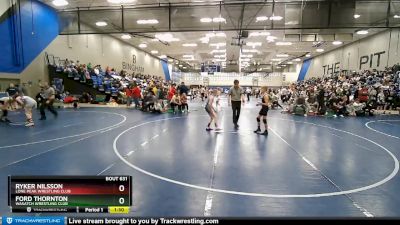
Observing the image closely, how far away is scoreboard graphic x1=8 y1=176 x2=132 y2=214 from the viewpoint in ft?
4.02

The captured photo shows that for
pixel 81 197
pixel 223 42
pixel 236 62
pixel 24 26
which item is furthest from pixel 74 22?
pixel 236 62

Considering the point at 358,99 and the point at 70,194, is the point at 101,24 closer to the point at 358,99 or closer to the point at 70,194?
the point at 358,99

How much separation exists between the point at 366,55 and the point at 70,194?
96.5ft

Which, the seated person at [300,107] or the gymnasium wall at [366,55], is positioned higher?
the gymnasium wall at [366,55]

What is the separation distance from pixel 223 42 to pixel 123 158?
23.2 metres

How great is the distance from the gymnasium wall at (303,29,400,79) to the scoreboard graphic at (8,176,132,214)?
82.2 ft

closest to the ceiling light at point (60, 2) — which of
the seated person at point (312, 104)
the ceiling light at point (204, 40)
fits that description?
the ceiling light at point (204, 40)

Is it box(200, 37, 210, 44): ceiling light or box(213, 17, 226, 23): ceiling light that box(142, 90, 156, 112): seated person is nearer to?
box(213, 17, 226, 23): ceiling light

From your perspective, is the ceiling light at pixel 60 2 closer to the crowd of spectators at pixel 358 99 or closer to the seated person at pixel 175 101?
the seated person at pixel 175 101

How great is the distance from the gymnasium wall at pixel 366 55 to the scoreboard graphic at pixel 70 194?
987 inches

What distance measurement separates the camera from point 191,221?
1079mm

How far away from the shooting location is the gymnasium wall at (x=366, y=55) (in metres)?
21.4

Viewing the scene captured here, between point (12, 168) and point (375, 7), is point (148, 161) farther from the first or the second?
point (375, 7)

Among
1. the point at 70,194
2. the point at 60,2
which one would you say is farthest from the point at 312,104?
the point at 70,194
